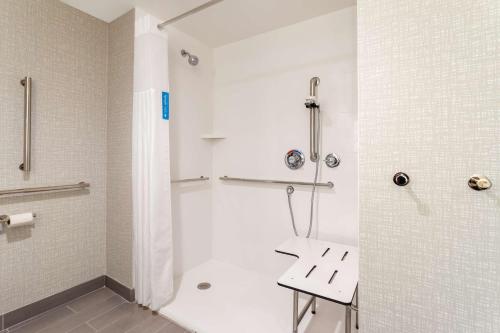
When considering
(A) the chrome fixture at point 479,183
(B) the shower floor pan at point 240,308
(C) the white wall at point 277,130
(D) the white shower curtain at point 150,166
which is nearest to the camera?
(A) the chrome fixture at point 479,183

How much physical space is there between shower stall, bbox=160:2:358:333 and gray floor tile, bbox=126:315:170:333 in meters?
0.07

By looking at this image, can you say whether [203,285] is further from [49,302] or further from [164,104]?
[164,104]

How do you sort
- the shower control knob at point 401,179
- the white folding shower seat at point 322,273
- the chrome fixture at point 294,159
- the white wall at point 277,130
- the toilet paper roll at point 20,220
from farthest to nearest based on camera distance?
1. the chrome fixture at point 294,159
2. the white wall at point 277,130
3. the toilet paper roll at point 20,220
4. the white folding shower seat at point 322,273
5. the shower control knob at point 401,179

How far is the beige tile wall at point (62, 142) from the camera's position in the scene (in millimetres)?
1548

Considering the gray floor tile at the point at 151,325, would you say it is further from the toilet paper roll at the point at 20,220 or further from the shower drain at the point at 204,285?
the toilet paper roll at the point at 20,220

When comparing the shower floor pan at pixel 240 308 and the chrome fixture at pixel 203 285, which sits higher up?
the chrome fixture at pixel 203 285

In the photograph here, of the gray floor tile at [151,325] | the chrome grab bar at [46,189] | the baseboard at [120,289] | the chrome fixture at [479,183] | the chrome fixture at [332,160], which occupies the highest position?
the chrome fixture at [332,160]

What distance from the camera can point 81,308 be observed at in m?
1.76

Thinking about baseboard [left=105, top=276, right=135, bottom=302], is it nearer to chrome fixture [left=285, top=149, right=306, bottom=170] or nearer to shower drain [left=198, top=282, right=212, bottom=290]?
shower drain [left=198, top=282, right=212, bottom=290]

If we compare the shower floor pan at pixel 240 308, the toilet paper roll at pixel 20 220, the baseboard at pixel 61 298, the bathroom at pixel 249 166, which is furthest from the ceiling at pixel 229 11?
the shower floor pan at pixel 240 308

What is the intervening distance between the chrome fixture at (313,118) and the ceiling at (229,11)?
1.79 feet

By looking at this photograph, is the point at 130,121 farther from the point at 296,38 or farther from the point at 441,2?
the point at 441,2

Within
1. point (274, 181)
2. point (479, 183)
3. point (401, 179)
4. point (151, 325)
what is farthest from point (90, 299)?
point (479, 183)

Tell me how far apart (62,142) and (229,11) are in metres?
1.62
